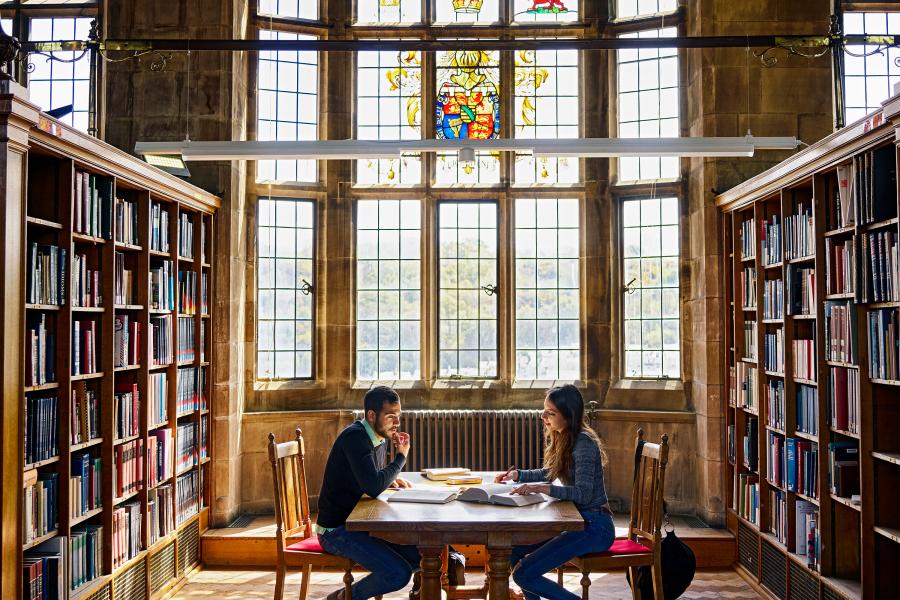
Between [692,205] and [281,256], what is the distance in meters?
3.62

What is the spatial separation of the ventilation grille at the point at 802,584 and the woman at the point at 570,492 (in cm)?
147

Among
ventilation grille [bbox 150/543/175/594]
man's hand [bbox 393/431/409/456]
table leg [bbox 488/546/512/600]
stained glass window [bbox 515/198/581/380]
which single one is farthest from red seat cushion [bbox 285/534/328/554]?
stained glass window [bbox 515/198/581/380]

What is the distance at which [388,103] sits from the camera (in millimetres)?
7793

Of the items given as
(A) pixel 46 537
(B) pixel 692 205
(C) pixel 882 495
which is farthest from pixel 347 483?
(B) pixel 692 205

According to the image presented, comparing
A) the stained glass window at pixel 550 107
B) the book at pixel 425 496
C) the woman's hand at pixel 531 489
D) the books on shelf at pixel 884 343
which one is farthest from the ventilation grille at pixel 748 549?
the stained glass window at pixel 550 107

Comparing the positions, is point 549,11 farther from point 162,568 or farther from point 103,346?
point 162,568

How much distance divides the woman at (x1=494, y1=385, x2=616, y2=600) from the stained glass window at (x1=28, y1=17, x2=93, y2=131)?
5201 millimetres

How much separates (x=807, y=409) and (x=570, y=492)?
1848 mm

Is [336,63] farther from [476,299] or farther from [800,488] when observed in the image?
[800,488]

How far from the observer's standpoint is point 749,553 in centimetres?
612

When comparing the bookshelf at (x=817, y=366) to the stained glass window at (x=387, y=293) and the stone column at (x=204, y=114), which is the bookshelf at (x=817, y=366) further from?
the stone column at (x=204, y=114)

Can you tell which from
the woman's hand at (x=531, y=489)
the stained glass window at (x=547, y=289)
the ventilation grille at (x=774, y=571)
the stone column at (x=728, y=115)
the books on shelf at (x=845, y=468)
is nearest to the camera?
the woman's hand at (x=531, y=489)

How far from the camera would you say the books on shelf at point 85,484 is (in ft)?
14.7

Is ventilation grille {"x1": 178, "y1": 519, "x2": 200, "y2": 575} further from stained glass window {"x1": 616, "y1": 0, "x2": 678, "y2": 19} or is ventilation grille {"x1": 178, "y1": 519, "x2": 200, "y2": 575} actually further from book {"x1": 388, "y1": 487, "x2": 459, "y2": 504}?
stained glass window {"x1": 616, "y1": 0, "x2": 678, "y2": 19}
